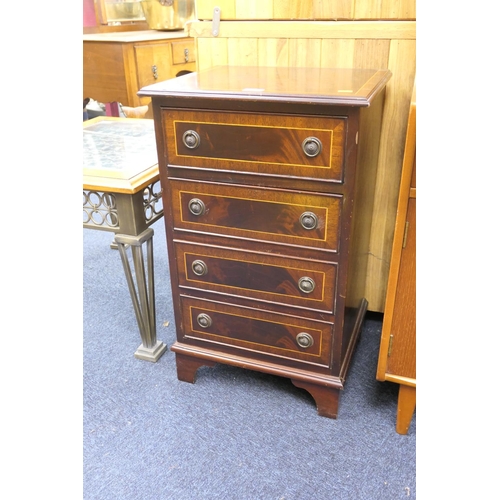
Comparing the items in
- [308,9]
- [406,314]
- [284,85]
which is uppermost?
[308,9]

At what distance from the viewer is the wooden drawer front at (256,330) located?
4.07 ft

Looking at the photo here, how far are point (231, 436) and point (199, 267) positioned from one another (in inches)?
18.3

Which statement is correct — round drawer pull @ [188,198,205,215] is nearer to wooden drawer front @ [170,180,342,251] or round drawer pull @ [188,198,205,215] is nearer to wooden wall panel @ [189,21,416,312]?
wooden drawer front @ [170,180,342,251]

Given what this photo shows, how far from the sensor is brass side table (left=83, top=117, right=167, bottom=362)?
4.42 feet

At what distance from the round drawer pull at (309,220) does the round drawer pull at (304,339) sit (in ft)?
1.01

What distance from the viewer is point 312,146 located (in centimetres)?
102

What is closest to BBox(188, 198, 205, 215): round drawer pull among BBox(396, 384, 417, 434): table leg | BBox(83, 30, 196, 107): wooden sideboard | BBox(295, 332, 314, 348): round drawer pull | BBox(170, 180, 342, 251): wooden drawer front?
BBox(170, 180, 342, 251): wooden drawer front

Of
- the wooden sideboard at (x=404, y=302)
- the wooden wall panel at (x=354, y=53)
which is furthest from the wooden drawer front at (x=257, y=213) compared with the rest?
the wooden wall panel at (x=354, y=53)

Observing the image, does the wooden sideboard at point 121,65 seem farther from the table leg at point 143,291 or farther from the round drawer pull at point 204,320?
the round drawer pull at point 204,320

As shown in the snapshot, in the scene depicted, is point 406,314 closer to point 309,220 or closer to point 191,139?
point 309,220

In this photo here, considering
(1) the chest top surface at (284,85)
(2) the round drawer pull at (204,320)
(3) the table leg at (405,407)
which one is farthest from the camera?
(2) the round drawer pull at (204,320)

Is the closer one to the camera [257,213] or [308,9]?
[257,213]

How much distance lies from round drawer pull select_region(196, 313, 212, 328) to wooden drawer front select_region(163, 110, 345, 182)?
1.43ft

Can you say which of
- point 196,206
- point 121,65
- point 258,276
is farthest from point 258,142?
point 121,65
